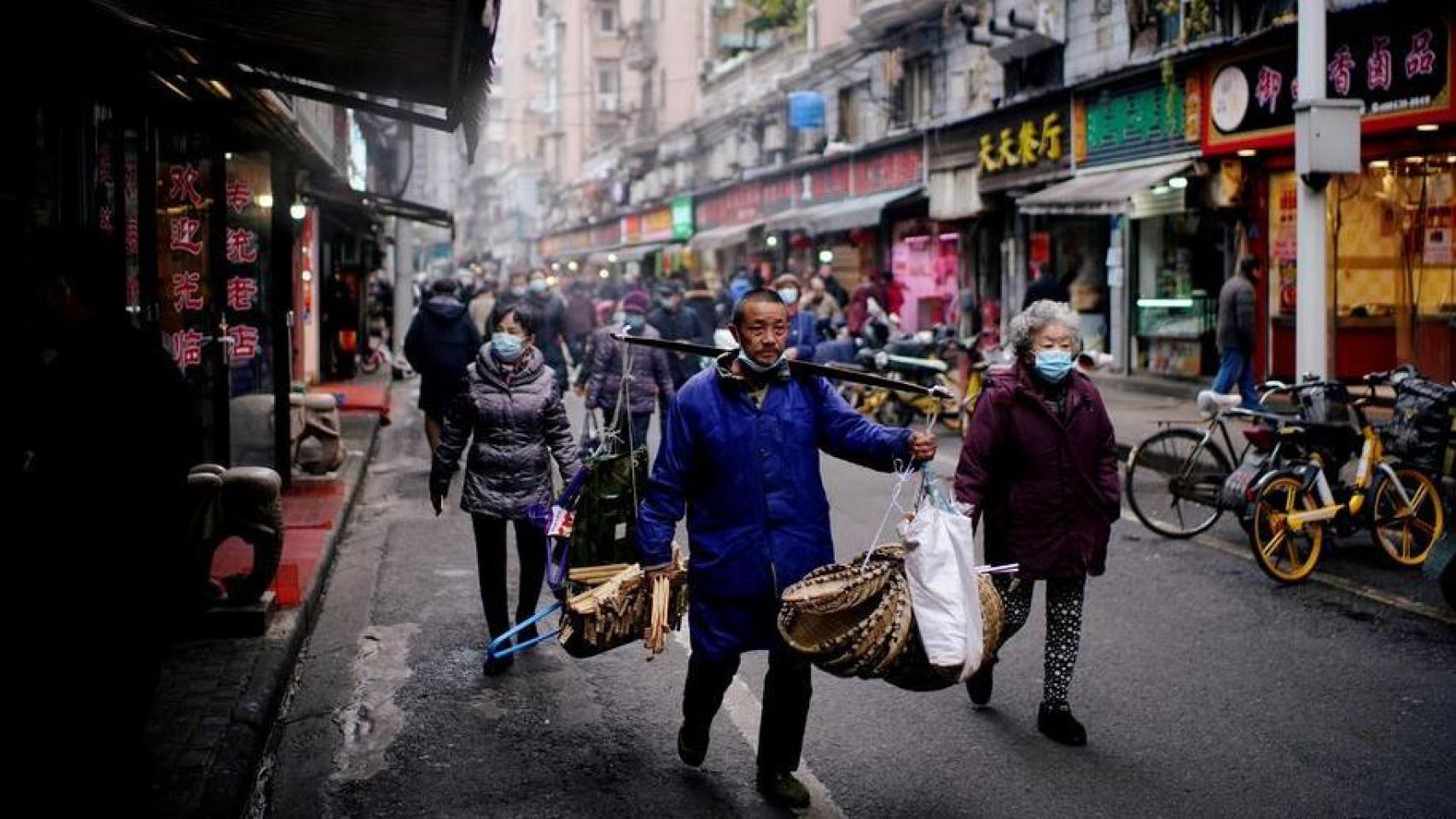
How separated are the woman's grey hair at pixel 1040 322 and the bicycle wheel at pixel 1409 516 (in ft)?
13.5

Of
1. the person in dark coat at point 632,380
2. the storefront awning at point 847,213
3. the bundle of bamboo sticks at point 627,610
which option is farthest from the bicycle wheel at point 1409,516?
the storefront awning at point 847,213

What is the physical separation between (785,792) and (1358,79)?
46.5 feet

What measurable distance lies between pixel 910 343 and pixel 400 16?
11.9m

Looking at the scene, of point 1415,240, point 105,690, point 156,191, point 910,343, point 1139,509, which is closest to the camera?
point 105,690

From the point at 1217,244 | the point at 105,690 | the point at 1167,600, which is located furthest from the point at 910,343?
the point at 105,690

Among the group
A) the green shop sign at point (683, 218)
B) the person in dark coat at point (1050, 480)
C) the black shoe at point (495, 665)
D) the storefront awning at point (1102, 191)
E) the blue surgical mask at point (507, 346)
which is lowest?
the black shoe at point (495, 665)

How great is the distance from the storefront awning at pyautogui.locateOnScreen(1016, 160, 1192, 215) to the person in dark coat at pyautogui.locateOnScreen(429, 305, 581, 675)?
14035mm

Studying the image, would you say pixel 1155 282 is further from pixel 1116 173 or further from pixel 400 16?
pixel 400 16

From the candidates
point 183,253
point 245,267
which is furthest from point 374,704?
point 245,267

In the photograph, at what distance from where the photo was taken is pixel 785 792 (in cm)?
516

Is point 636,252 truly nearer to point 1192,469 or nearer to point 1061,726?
point 1192,469

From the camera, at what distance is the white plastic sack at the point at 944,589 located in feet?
15.0

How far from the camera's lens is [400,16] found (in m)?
6.60

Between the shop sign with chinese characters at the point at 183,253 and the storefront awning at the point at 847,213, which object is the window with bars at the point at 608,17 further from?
the shop sign with chinese characters at the point at 183,253
